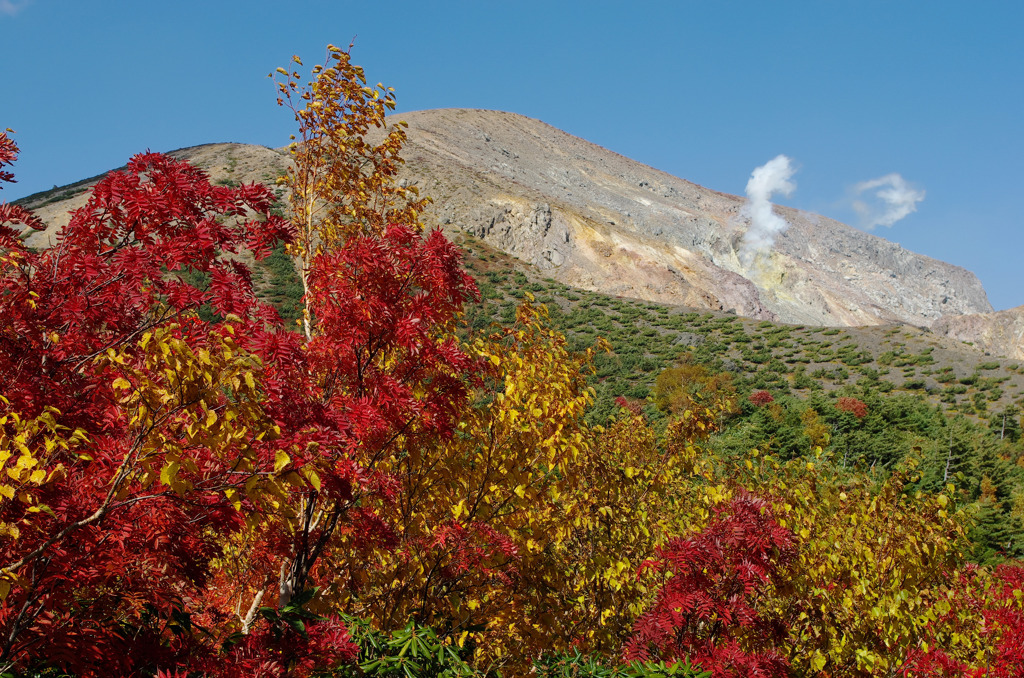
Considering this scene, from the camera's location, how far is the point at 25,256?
338cm

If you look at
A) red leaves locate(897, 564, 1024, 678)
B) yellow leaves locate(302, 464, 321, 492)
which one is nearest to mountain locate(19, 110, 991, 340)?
yellow leaves locate(302, 464, 321, 492)

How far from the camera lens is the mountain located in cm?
5559

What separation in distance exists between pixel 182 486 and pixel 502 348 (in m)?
3.45

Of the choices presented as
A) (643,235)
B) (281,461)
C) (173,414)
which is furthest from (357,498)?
(643,235)

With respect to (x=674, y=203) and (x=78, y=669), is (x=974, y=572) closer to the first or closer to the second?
(x=78, y=669)

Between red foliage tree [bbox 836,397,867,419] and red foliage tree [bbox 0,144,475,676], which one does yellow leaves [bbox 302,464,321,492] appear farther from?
red foliage tree [bbox 836,397,867,419]

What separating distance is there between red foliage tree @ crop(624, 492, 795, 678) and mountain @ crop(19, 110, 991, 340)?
34639mm

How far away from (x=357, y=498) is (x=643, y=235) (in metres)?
73.5

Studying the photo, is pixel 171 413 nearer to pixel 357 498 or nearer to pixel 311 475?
pixel 311 475

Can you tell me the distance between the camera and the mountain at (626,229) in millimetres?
55594

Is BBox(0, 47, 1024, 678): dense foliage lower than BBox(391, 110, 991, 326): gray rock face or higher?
lower

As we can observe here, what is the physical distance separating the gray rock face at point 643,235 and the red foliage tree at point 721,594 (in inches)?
1916

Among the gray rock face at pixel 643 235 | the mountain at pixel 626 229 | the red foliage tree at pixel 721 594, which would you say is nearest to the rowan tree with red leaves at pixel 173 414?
the red foliage tree at pixel 721 594

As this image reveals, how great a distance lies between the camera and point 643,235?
245ft
